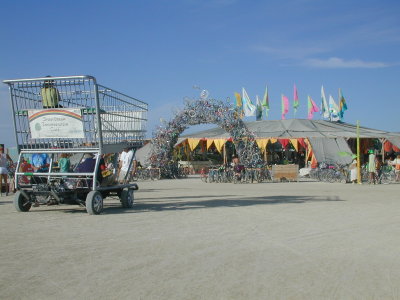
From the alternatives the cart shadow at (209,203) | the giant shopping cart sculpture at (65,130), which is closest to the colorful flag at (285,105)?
the cart shadow at (209,203)

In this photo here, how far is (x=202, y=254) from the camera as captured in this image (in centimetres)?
662

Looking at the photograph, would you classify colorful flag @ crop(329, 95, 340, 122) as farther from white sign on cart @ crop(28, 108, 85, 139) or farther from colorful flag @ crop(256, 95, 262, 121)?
white sign on cart @ crop(28, 108, 85, 139)

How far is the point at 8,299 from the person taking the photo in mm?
4660

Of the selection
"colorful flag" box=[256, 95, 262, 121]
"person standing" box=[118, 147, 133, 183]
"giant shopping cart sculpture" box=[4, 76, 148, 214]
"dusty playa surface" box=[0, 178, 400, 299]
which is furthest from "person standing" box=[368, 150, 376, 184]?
"colorful flag" box=[256, 95, 262, 121]

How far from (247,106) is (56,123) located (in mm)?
30267

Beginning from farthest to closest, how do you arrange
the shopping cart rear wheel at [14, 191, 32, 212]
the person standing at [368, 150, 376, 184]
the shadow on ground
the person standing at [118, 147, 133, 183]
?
1. the person standing at [368, 150, 376, 184]
2. the person standing at [118, 147, 133, 183]
3. the shadow on ground
4. the shopping cart rear wheel at [14, 191, 32, 212]

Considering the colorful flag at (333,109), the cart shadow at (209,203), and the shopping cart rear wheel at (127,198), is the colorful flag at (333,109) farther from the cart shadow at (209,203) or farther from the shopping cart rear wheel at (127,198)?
the shopping cart rear wheel at (127,198)

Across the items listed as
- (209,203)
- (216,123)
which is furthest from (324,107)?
(209,203)

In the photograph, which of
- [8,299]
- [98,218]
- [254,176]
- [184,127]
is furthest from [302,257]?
[184,127]

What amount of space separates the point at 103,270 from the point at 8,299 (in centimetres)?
130

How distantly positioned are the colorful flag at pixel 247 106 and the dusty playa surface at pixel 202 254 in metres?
28.4

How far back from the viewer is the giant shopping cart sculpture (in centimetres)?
1013

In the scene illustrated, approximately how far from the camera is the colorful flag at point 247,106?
3950 cm

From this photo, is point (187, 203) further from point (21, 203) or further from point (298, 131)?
point (298, 131)
